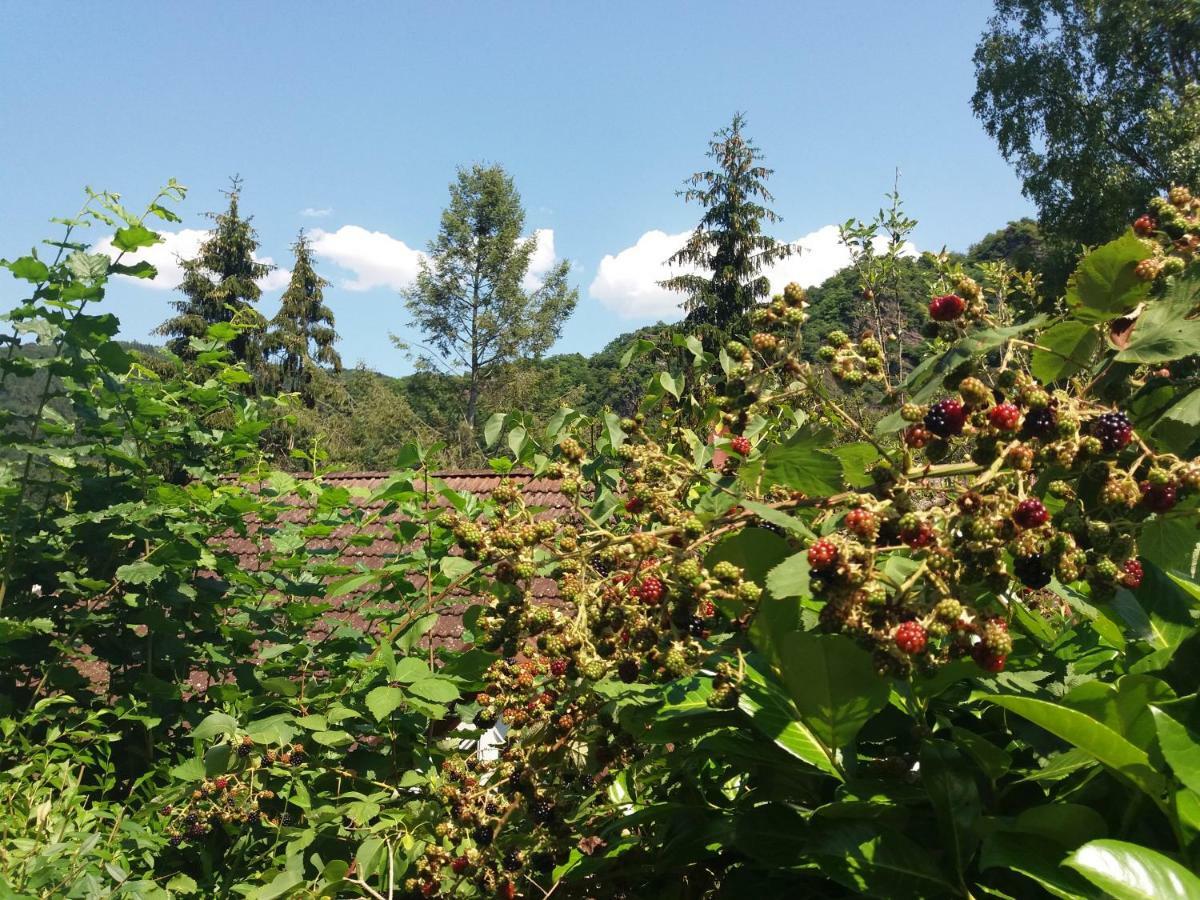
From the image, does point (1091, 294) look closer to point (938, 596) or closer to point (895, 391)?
point (895, 391)

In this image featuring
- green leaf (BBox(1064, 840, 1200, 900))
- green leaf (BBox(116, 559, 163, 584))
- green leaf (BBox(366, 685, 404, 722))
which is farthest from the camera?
green leaf (BBox(116, 559, 163, 584))

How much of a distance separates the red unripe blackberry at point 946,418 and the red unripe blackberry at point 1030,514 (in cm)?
14

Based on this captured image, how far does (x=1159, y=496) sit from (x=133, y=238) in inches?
118

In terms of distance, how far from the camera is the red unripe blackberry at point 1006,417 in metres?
0.92

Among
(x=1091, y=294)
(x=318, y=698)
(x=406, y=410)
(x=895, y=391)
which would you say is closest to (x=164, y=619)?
(x=318, y=698)

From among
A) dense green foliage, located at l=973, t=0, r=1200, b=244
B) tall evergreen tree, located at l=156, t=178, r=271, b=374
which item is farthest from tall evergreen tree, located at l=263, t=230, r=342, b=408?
dense green foliage, located at l=973, t=0, r=1200, b=244

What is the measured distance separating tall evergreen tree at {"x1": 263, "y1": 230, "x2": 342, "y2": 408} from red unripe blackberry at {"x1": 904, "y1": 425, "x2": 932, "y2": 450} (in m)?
36.2

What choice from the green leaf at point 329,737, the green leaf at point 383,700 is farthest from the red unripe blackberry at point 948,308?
the green leaf at point 329,737

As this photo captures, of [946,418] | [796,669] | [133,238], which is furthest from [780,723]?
[133,238]

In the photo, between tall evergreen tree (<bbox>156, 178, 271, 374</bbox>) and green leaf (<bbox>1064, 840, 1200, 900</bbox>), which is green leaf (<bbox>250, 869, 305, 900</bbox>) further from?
tall evergreen tree (<bbox>156, 178, 271, 374</bbox>)

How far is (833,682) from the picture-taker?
0.91m

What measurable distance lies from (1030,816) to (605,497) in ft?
2.74

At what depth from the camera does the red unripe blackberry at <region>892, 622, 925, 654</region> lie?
0.81m

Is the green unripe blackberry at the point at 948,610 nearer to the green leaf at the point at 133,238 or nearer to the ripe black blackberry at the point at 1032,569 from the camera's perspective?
the ripe black blackberry at the point at 1032,569
